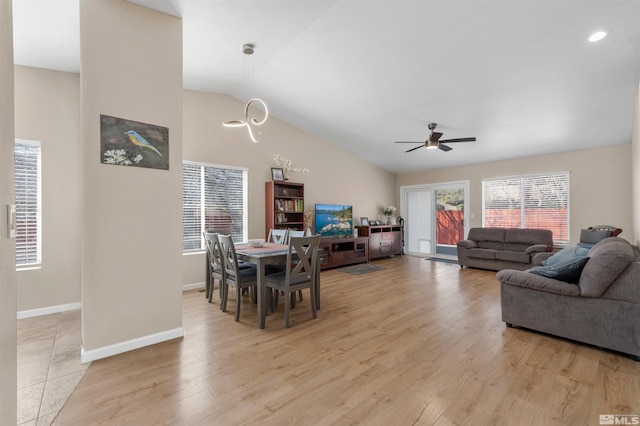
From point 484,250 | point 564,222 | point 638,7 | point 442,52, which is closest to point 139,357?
point 442,52

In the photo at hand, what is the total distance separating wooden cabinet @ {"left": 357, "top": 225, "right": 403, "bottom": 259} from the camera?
720 centimetres

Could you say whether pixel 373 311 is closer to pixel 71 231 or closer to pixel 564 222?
pixel 71 231

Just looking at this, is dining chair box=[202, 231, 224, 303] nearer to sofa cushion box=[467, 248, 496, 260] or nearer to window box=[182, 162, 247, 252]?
window box=[182, 162, 247, 252]

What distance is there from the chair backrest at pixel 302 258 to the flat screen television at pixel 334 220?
9.85ft

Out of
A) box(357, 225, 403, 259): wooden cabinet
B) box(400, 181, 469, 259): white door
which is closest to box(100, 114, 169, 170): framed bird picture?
box(357, 225, 403, 259): wooden cabinet

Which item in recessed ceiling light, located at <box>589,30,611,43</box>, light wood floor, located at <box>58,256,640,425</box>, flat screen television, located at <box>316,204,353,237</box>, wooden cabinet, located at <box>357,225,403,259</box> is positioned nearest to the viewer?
light wood floor, located at <box>58,256,640,425</box>

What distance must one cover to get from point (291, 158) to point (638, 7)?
494cm

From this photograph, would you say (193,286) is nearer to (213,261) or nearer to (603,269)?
(213,261)

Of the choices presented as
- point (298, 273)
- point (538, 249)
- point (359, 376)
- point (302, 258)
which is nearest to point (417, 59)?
point (302, 258)

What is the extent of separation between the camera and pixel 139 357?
2441mm

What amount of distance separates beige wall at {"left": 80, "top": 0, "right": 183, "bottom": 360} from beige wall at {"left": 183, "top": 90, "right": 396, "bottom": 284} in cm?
192

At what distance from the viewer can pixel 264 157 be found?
559 centimetres

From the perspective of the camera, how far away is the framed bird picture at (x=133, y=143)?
2.48m

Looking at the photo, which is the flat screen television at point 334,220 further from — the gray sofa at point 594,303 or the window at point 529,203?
the gray sofa at point 594,303
